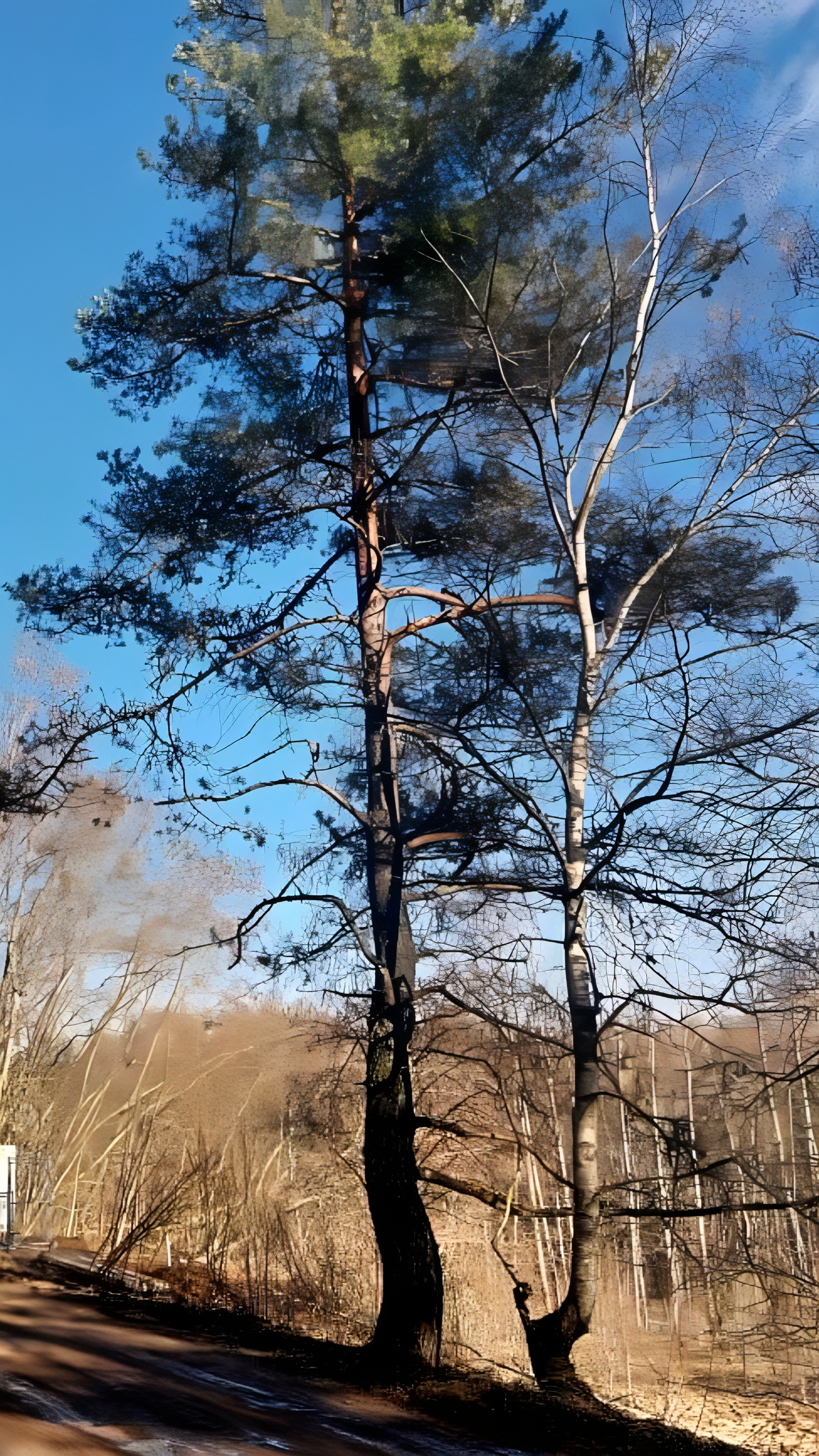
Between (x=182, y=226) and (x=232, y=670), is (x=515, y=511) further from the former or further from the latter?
(x=182, y=226)

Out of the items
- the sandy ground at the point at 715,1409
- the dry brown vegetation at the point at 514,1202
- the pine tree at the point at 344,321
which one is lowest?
the sandy ground at the point at 715,1409

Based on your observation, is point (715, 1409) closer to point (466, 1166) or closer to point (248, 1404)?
point (466, 1166)

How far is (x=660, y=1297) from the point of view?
5793 millimetres

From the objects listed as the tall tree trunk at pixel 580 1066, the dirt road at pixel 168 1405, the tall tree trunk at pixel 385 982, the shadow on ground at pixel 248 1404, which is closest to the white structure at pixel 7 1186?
the shadow on ground at pixel 248 1404

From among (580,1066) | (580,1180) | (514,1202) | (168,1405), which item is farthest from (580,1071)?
(168,1405)

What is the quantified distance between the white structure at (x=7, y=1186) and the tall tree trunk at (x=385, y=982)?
359cm

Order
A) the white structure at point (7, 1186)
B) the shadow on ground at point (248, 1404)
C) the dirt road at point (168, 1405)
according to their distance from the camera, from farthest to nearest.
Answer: the white structure at point (7, 1186)
the shadow on ground at point (248, 1404)
the dirt road at point (168, 1405)

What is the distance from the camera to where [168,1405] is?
15.0 feet

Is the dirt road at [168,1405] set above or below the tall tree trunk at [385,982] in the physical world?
below

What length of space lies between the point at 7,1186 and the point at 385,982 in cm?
425

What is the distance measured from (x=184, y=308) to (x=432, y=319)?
1955 millimetres

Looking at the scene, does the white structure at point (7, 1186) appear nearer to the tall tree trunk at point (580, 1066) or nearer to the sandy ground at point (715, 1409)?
the tall tree trunk at point (580, 1066)

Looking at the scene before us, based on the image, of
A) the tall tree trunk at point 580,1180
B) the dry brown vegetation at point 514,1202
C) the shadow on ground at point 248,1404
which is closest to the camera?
the shadow on ground at point 248,1404

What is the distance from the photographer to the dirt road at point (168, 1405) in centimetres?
402
